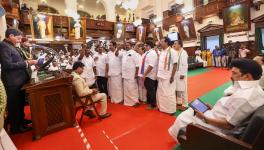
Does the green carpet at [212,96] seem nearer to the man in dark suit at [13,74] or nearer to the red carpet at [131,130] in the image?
the red carpet at [131,130]

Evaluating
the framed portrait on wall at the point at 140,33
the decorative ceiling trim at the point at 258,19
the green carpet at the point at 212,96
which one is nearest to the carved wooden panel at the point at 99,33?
the framed portrait on wall at the point at 140,33

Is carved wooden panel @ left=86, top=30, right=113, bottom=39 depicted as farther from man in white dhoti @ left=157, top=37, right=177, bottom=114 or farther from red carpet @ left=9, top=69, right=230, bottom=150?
red carpet @ left=9, top=69, right=230, bottom=150

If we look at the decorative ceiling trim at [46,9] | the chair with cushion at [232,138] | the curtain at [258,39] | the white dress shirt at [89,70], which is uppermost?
the decorative ceiling trim at [46,9]

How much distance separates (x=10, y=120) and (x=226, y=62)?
11.0m

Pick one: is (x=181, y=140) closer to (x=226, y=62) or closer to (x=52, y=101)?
(x=52, y=101)

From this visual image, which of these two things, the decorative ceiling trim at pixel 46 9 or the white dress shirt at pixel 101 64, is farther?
the decorative ceiling trim at pixel 46 9

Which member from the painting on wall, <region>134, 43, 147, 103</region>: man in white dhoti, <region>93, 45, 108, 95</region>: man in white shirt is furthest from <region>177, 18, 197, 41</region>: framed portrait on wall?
<region>134, 43, 147, 103</region>: man in white dhoti

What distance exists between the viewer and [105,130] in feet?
10.2

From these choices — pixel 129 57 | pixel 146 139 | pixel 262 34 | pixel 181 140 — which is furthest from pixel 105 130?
pixel 262 34

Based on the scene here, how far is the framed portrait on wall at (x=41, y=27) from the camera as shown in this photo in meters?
10.8

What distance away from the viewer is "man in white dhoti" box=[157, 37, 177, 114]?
3.74 metres

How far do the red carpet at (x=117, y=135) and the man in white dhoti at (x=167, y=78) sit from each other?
21 cm

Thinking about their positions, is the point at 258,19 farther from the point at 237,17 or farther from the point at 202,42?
the point at 202,42

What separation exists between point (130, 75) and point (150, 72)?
23.5 inches
